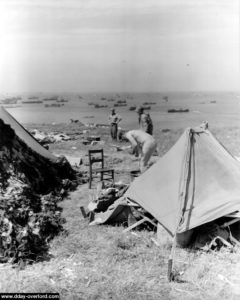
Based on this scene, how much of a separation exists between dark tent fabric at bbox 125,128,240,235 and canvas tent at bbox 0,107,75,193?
2564mm

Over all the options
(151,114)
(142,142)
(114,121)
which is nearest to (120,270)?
(142,142)

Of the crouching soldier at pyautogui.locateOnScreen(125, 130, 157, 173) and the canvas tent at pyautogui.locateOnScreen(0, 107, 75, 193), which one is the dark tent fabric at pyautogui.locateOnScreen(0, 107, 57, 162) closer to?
the canvas tent at pyautogui.locateOnScreen(0, 107, 75, 193)

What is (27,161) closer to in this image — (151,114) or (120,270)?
(120,270)

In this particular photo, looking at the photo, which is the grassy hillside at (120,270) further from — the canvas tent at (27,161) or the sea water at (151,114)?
the sea water at (151,114)

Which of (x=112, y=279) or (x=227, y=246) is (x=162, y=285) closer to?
(x=112, y=279)

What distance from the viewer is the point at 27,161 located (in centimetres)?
893

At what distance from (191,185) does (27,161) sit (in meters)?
4.34

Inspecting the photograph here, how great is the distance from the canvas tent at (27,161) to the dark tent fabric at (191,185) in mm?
2564

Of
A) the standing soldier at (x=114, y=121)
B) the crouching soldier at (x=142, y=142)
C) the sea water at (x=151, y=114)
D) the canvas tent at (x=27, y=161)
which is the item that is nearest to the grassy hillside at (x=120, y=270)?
the canvas tent at (x=27, y=161)

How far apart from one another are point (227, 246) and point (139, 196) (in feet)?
5.97

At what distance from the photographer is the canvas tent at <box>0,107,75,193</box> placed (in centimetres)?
792

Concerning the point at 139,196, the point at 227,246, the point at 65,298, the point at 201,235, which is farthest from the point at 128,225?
the point at 65,298

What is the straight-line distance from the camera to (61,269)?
5.56 meters

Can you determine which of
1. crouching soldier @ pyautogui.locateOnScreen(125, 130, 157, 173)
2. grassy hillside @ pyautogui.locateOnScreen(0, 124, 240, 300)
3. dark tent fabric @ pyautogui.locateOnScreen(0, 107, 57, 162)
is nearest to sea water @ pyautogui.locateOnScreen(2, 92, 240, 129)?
dark tent fabric @ pyautogui.locateOnScreen(0, 107, 57, 162)
